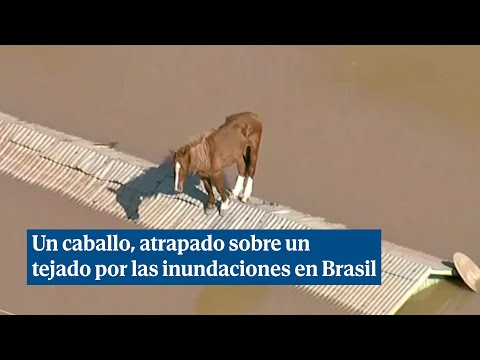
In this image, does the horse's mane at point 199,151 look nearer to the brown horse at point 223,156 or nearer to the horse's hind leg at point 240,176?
the brown horse at point 223,156

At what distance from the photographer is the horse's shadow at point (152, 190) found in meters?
18.0

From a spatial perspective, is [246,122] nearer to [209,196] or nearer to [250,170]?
[250,170]

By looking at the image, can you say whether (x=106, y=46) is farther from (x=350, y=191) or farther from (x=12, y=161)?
(x=350, y=191)

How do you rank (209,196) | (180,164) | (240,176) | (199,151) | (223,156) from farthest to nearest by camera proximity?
(240,176), (209,196), (223,156), (199,151), (180,164)

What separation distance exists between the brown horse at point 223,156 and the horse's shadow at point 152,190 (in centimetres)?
60

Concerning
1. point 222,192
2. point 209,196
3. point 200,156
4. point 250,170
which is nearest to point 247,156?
point 250,170

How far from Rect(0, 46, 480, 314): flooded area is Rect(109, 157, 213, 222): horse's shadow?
50cm

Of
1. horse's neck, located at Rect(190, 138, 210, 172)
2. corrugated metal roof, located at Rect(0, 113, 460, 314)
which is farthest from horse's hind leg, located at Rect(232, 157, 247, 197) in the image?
horse's neck, located at Rect(190, 138, 210, 172)

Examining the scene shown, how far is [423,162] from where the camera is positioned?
1962cm

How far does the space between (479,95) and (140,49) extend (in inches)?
330

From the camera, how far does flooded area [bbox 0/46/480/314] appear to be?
16.1m

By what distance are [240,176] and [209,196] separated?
694 mm

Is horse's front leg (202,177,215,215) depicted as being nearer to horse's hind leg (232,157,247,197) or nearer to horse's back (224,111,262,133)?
horse's hind leg (232,157,247,197)

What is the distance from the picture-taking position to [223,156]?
54.7ft
